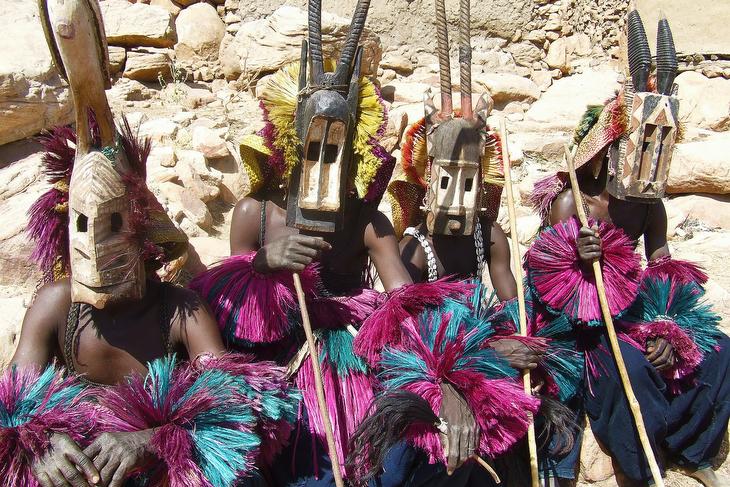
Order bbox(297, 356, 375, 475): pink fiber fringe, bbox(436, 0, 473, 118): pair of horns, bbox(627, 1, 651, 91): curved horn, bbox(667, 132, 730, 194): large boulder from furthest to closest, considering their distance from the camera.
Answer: bbox(667, 132, 730, 194): large boulder → bbox(627, 1, 651, 91): curved horn → bbox(297, 356, 375, 475): pink fiber fringe → bbox(436, 0, 473, 118): pair of horns

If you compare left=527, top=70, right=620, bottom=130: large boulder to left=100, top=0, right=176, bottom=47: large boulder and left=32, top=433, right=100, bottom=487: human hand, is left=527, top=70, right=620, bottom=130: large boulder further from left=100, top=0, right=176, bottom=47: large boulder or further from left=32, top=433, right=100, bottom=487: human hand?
left=32, top=433, right=100, bottom=487: human hand

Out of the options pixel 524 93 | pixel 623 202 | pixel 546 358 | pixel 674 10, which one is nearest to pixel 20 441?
pixel 546 358

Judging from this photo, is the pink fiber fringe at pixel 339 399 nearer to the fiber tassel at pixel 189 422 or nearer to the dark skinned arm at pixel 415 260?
the fiber tassel at pixel 189 422

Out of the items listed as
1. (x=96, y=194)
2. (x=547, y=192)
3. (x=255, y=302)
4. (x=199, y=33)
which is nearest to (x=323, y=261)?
(x=255, y=302)

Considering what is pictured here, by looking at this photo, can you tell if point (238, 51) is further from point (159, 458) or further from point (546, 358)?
point (159, 458)

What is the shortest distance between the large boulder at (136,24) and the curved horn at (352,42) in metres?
4.94

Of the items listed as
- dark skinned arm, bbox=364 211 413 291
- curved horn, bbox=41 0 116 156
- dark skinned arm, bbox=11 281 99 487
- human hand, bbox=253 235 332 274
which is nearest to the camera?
Result: curved horn, bbox=41 0 116 156

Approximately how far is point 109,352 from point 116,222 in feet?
1.54

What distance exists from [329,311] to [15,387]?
1.13 metres

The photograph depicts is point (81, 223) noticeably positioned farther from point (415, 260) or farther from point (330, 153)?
point (415, 260)

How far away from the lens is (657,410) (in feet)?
9.69

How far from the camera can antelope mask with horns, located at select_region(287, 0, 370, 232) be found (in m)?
2.23

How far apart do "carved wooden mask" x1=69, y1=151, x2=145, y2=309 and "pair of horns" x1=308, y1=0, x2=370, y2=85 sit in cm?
76

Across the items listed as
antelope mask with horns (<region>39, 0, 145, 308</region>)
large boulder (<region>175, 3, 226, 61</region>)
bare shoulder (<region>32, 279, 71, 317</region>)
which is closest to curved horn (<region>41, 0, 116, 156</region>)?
antelope mask with horns (<region>39, 0, 145, 308</region>)
